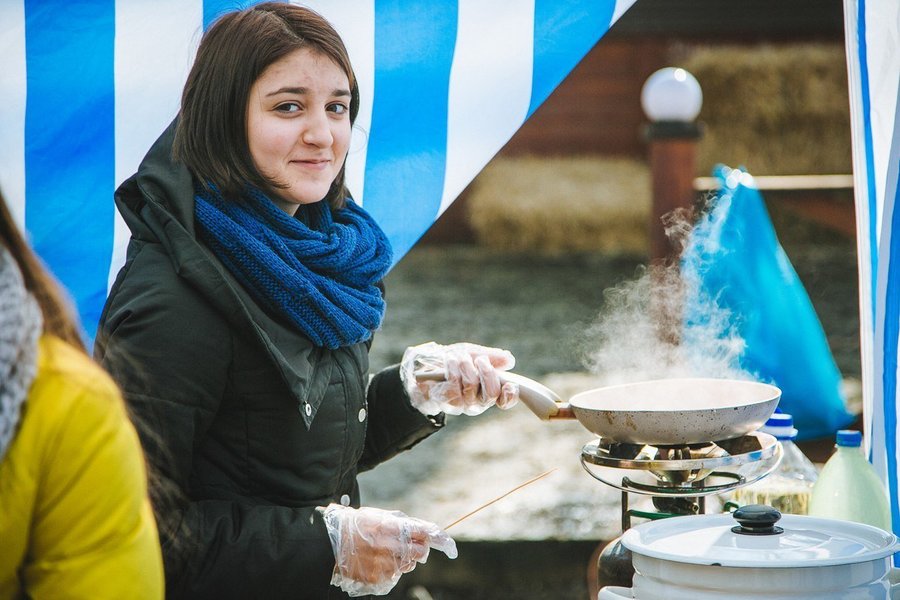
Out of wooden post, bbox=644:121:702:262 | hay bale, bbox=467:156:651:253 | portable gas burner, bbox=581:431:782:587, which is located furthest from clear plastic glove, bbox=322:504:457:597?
hay bale, bbox=467:156:651:253

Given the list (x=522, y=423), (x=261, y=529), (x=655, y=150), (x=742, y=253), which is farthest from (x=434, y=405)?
(x=522, y=423)

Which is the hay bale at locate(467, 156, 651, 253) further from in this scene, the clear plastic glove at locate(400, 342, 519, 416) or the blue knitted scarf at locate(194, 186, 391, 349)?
the blue knitted scarf at locate(194, 186, 391, 349)

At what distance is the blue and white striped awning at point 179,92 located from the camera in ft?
7.22

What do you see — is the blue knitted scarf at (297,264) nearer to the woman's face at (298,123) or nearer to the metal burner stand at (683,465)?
the woman's face at (298,123)

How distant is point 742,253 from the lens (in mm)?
2816

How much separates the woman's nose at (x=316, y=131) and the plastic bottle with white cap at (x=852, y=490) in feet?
3.69

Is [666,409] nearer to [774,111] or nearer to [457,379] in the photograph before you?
[457,379]

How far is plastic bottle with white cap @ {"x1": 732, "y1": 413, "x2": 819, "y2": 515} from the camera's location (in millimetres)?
2080

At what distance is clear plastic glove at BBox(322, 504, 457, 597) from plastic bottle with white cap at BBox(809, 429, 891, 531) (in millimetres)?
802

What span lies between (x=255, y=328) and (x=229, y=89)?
41 cm

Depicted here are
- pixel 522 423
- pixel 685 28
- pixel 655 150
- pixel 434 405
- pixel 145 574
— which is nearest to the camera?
pixel 145 574

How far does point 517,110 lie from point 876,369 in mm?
989

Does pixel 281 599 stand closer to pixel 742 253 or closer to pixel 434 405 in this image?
pixel 434 405

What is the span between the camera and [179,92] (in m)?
2.23
